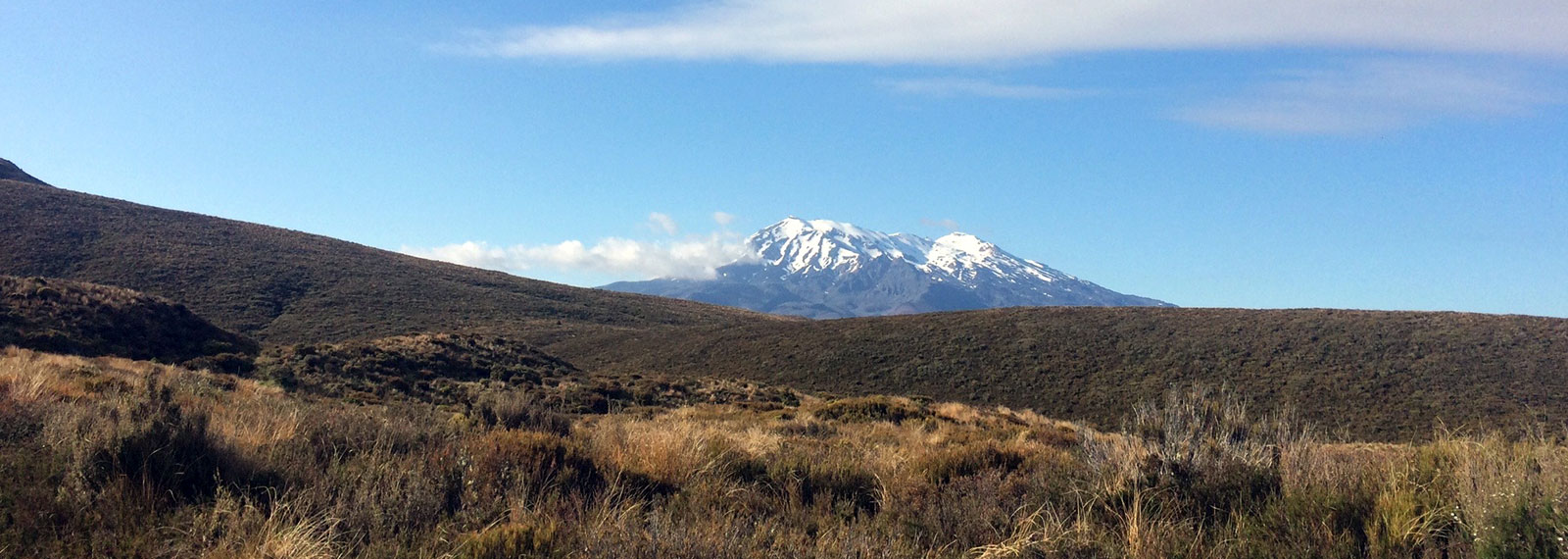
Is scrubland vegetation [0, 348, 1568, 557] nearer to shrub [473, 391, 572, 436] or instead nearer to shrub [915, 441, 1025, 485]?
shrub [915, 441, 1025, 485]

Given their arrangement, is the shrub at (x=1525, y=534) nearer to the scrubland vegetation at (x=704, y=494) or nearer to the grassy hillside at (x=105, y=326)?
the scrubland vegetation at (x=704, y=494)

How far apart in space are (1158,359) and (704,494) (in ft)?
167

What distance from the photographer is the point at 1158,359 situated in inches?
1984

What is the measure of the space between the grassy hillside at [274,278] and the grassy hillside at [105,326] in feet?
52.3

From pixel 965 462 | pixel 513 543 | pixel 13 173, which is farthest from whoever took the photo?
pixel 13 173

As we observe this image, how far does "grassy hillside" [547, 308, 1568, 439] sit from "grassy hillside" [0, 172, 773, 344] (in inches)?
582

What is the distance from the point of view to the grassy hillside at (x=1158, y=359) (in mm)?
40094

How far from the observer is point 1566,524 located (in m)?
3.86

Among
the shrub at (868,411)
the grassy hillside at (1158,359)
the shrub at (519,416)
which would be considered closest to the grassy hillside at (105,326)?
the shrub at (868,411)

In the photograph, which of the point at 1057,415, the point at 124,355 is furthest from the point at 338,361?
the point at 1057,415

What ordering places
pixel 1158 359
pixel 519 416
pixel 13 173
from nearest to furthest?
pixel 519 416
pixel 1158 359
pixel 13 173

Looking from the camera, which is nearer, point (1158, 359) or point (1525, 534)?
point (1525, 534)

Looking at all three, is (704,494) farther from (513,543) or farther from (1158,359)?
(1158,359)

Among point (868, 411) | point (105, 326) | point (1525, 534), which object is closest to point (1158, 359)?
point (868, 411)
